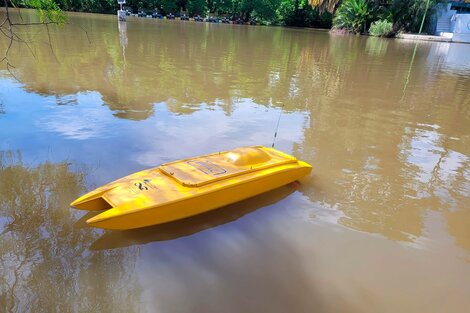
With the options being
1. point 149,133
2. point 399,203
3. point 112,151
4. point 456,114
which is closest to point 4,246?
point 112,151

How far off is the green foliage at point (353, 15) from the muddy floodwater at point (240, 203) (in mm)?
30427

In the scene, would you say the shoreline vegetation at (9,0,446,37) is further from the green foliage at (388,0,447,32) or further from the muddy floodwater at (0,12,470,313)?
the muddy floodwater at (0,12,470,313)

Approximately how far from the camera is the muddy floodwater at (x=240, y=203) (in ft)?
10.8

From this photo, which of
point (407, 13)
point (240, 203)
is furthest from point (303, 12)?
point (240, 203)

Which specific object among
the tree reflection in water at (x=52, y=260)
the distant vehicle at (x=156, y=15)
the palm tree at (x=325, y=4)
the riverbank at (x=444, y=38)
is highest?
the palm tree at (x=325, y=4)

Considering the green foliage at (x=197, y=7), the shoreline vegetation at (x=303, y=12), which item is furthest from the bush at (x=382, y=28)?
the green foliage at (x=197, y=7)

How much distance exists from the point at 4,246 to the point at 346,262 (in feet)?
11.5

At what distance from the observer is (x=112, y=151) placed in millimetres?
5867

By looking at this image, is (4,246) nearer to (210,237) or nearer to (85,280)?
(85,280)

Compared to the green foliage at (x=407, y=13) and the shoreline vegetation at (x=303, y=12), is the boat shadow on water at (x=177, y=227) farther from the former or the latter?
the green foliage at (x=407, y=13)

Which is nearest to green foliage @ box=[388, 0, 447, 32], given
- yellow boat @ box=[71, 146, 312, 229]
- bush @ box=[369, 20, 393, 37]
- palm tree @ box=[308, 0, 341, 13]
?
bush @ box=[369, 20, 393, 37]

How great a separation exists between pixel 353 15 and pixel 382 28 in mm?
3867

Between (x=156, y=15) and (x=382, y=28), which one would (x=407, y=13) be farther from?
(x=156, y=15)

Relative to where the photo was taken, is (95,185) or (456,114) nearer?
(95,185)
